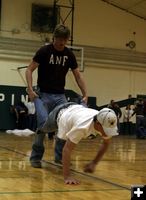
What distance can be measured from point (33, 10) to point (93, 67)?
3882 mm

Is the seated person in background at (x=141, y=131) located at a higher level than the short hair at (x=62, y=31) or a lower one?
lower

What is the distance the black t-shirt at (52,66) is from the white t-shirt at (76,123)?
729mm

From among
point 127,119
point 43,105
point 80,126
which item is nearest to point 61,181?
point 80,126

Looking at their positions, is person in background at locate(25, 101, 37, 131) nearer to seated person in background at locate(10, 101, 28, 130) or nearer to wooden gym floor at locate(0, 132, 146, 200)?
seated person in background at locate(10, 101, 28, 130)

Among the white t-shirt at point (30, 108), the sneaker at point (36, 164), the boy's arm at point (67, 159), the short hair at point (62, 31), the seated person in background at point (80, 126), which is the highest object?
the short hair at point (62, 31)

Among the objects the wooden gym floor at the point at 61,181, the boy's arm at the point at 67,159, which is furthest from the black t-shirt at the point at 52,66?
the boy's arm at the point at 67,159

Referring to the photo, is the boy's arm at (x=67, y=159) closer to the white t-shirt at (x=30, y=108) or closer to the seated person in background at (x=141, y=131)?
the seated person in background at (x=141, y=131)

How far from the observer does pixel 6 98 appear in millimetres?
18594

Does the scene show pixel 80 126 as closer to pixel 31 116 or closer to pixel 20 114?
pixel 31 116

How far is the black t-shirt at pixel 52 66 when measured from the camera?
5.57m

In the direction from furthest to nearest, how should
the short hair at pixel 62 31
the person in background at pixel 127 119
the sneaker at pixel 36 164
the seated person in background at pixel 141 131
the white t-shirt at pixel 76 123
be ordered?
the person in background at pixel 127 119 < the seated person in background at pixel 141 131 < the sneaker at pixel 36 164 < the short hair at pixel 62 31 < the white t-shirt at pixel 76 123

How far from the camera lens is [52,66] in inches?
221

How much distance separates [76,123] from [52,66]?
4.39 feet

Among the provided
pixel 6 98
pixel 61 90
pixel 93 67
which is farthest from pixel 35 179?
pixel 93 67
